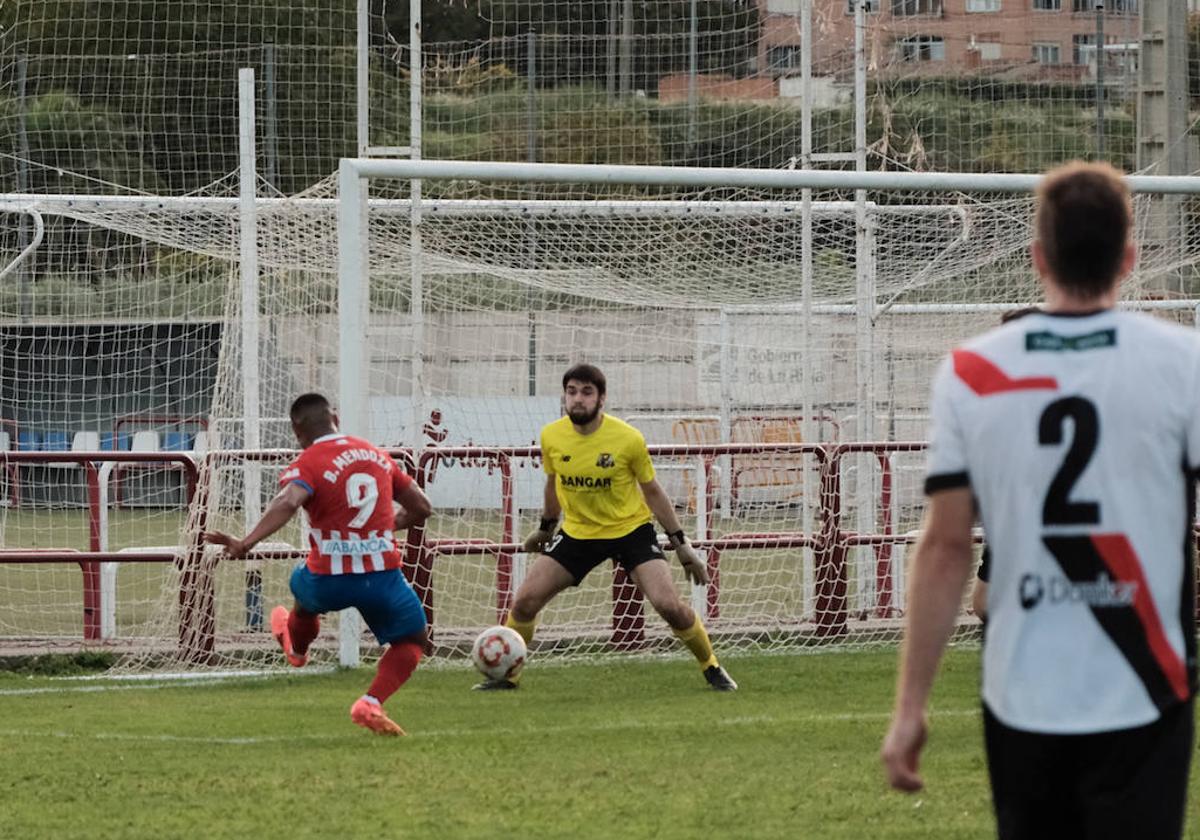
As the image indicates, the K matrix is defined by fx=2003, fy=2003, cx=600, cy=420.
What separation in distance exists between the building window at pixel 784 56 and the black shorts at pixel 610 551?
739 cm

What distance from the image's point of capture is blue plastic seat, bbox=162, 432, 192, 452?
30.9 meters

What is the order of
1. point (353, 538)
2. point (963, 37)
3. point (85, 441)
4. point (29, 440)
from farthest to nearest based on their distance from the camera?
point (29, 440) → point (85, 441) → point (963, 37) → point (353, 538)

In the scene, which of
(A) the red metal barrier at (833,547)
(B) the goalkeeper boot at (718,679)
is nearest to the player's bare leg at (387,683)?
(B) the goalkeeper boot at (718,679)

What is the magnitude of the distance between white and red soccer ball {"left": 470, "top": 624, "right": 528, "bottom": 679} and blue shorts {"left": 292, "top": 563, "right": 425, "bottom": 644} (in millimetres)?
1665

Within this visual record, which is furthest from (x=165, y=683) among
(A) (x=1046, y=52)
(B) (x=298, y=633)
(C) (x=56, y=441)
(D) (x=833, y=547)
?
(C) (x=56, y=441)

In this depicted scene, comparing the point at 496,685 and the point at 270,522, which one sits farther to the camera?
the point at 496,685

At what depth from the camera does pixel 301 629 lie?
9.93 meters

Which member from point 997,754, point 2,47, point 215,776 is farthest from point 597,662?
point 997,754

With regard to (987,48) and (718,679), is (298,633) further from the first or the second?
(987,48)

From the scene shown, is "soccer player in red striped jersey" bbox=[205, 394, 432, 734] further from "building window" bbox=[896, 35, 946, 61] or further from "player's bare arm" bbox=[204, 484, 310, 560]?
"building window" bbox=[896, 35, 946, 61]

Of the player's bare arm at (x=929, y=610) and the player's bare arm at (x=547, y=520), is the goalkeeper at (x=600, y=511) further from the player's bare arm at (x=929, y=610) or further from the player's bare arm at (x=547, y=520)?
the player's bare arm at (x=929, y=610)

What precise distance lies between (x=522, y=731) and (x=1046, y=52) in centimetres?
1496

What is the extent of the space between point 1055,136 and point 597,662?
10.2 m

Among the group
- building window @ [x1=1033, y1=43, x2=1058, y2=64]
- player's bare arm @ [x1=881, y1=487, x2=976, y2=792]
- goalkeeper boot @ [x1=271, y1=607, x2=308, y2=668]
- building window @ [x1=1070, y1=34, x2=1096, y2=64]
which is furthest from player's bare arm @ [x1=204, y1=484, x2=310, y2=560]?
building window @ [x1=1033, y1=43, x2=1058, y2=64]
